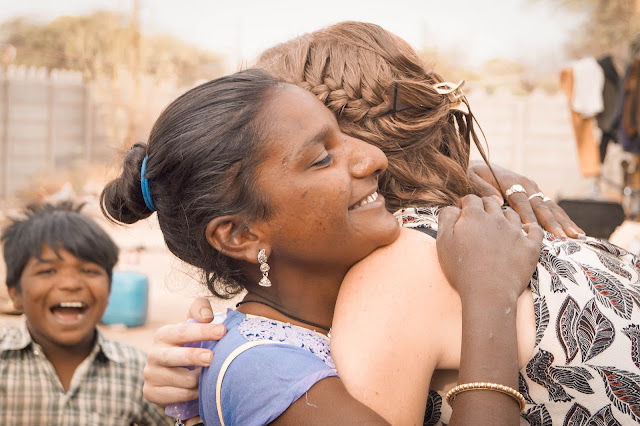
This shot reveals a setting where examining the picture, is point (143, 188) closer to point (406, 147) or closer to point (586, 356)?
point (406, 147)

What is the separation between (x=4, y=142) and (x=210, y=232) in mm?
15780

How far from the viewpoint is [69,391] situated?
4293mm

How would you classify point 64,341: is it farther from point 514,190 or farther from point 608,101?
point 608,101

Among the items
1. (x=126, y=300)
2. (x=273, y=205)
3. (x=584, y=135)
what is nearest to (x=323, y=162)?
(x=273, y=205)

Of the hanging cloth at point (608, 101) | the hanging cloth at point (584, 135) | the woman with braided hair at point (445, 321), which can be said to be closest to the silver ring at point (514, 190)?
the woman with braided hair at point (445, 321)

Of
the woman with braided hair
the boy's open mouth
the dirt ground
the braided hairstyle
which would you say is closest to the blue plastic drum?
the dirt ground

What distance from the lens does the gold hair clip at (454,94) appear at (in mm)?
2428

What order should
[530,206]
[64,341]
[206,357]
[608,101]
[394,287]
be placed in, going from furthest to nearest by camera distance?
[608,101], [64,341], [530,206], [206,357], [394,287]

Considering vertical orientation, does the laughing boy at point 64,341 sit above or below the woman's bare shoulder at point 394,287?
below

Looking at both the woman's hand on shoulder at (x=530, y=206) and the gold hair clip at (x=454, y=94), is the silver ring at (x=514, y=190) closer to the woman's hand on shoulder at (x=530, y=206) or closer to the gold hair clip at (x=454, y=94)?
the woman's hand on shoulder at (x=530, y=206)

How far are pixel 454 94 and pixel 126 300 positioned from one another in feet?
21.8

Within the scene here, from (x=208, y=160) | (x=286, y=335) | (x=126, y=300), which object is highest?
(x=208, y=160)

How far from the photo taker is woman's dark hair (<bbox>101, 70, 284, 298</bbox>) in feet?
6.79

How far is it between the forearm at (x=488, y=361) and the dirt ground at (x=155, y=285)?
2873mm
